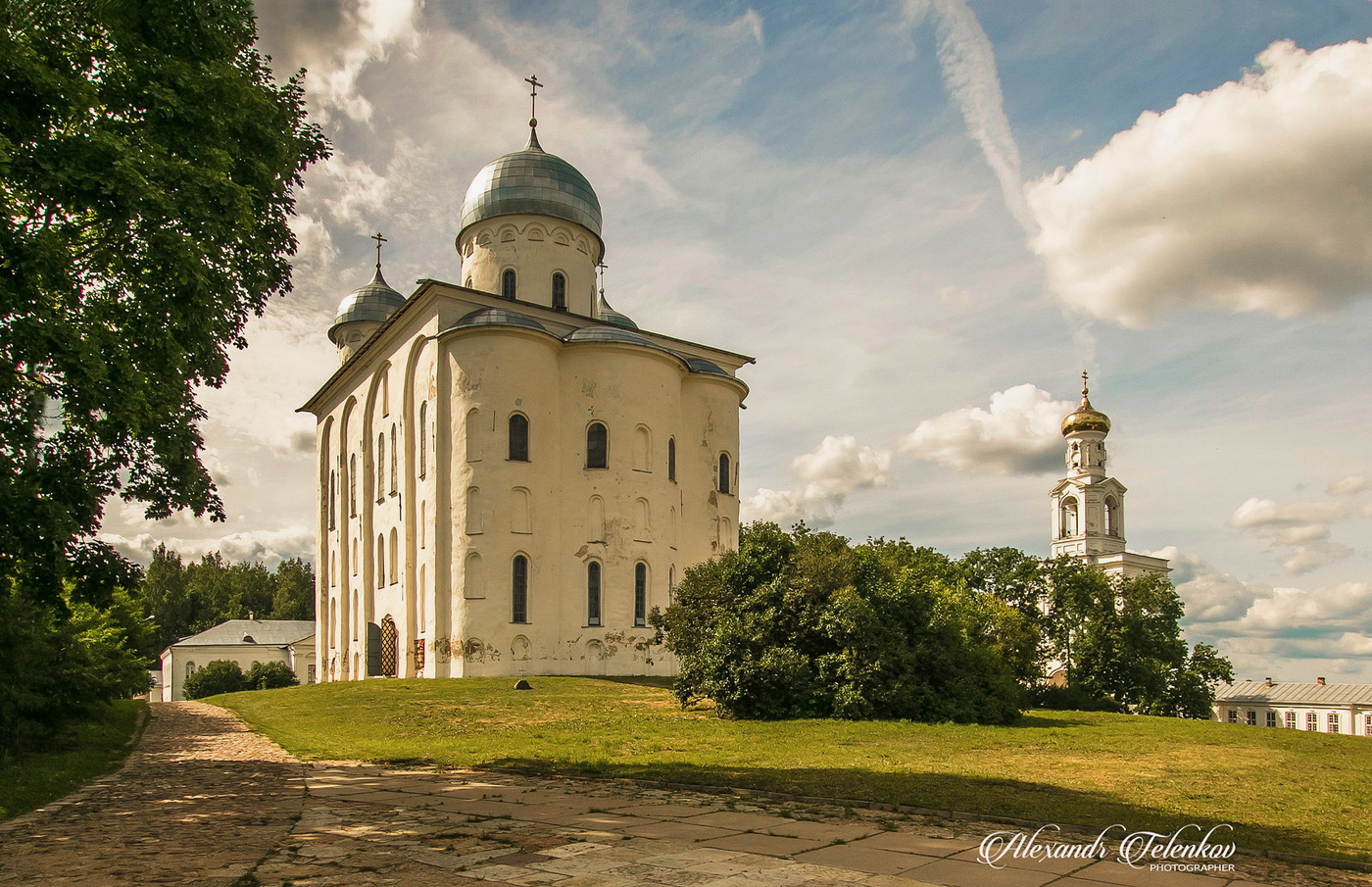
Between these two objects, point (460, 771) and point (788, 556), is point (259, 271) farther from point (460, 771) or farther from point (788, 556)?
point (788, 556)

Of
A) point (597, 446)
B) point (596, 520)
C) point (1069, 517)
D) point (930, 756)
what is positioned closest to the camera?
point (930, 756)

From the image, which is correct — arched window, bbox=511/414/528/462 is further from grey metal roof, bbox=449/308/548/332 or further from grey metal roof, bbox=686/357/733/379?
grey metal roof, bbox=686/357/733/379

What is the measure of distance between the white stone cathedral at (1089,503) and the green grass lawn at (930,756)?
137 feet

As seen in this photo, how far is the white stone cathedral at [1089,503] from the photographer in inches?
2406

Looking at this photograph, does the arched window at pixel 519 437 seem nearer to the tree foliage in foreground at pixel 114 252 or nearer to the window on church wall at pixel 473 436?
the window on church wall at pixel 473 436

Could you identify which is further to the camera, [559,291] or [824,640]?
[559,291]

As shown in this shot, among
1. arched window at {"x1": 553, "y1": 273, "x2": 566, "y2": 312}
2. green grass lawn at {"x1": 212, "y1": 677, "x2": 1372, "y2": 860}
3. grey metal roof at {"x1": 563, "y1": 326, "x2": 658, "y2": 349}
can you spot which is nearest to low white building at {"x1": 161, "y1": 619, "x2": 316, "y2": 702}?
arched window at {"x1": 553, "y1": 273, "x2": 566, "y2": 312}

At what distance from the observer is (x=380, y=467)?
3847 centimetres

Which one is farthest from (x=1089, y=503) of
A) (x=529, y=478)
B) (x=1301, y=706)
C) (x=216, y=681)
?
(x=216, y=681)

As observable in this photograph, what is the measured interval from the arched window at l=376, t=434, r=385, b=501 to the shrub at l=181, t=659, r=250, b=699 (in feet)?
56.2

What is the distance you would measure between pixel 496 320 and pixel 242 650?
41105 mm

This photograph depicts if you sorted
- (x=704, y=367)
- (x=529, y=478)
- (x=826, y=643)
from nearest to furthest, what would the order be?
(x=826, y=643)
(x=529, y=478)
(x=704, y=367)

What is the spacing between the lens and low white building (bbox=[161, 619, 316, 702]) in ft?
195

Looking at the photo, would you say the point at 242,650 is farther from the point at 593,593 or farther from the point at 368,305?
the point at 593,593
